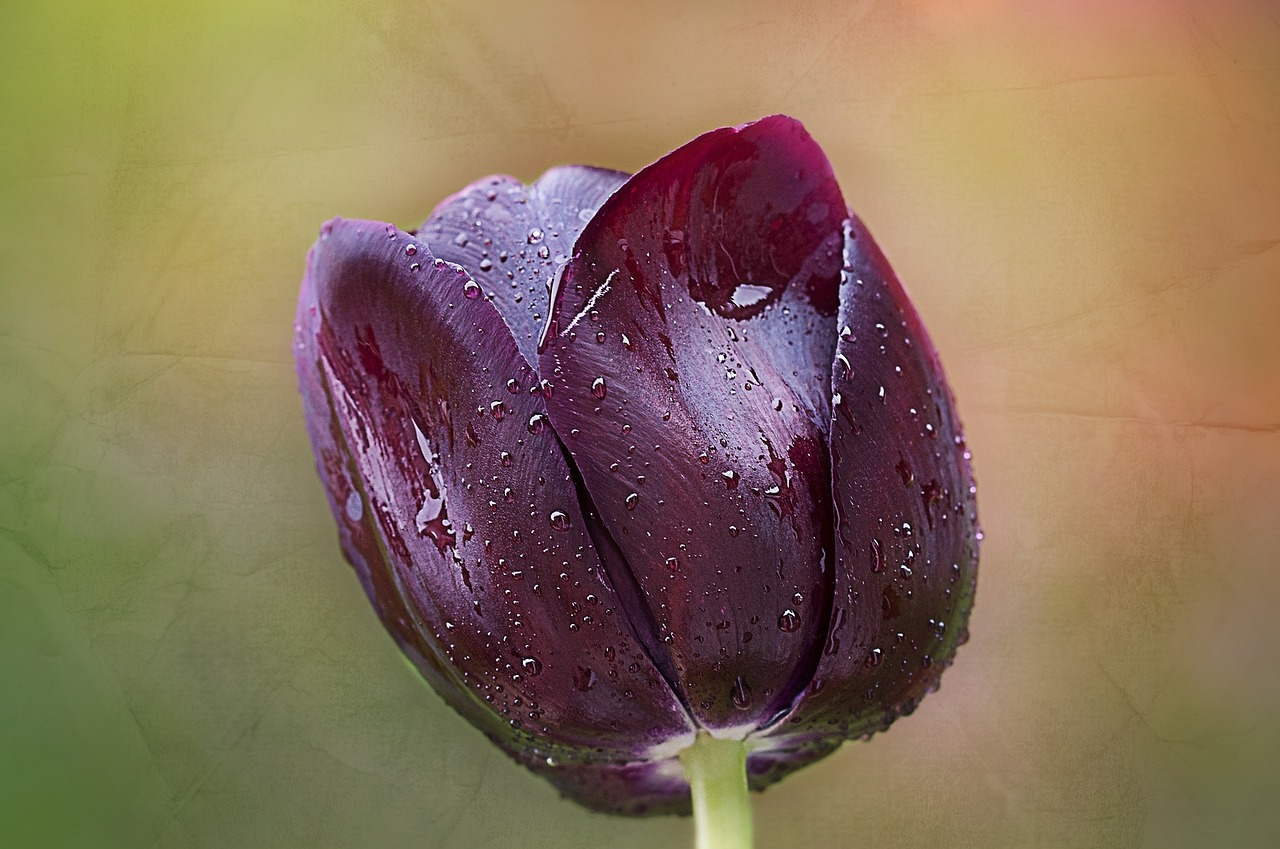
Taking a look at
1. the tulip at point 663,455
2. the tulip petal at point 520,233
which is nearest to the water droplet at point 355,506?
the tulip at point 663,455

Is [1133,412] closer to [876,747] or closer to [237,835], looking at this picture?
[876,747]

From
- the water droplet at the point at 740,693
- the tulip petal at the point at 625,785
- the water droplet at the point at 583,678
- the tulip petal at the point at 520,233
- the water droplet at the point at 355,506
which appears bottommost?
the tulip petal at the point at 625,785

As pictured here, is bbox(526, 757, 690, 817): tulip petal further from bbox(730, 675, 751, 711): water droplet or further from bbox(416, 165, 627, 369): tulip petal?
bbox(416, 165, 627, 369): tulip petal

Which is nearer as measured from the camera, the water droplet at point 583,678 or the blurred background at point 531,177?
the water droplet at point 583,678

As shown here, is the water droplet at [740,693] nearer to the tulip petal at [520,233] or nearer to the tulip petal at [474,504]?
the tulip petal at [474,504]

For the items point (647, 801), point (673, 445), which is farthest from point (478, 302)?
point (647, 801)

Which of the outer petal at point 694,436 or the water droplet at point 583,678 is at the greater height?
the outer petal at point 694,436
